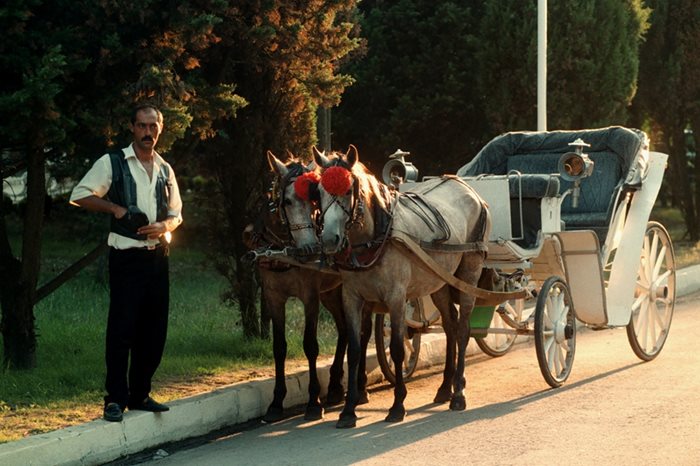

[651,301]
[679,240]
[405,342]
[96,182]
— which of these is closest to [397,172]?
[405,342]

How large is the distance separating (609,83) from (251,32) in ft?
40.2

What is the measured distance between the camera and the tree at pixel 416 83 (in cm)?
2291

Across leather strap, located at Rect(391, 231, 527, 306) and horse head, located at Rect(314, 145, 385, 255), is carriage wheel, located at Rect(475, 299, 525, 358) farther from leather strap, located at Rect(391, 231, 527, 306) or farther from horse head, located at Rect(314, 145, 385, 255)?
horse head, located at Rect(314, 145, 385, 255)

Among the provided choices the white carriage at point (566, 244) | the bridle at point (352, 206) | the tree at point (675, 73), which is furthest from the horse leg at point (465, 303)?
the tree at point (675, 73)

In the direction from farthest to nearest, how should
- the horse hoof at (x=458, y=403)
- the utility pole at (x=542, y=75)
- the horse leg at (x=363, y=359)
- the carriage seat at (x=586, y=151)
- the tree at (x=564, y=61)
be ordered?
the tree at (x=564, y=61) < the utility pole at (x=542, y=75) < the carriage seat at (x=586, y=151) < the horse leg at (x=363, y=359) < the horse hoof at (x=458, y=403)

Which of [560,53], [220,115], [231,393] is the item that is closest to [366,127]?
[560,53]

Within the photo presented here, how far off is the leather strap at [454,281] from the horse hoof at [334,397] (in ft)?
4.00

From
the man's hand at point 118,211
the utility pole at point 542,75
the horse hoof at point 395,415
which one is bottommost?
the horse hoof at point 395,415

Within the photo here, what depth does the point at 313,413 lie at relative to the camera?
933cm

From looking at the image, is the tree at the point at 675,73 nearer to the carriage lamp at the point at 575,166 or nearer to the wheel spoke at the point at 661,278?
the wheel spoke at the point at 661,278

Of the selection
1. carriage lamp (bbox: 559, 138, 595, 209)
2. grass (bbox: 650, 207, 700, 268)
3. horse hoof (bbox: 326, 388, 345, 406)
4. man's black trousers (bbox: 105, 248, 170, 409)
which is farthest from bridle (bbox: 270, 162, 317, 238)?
grass (bbox: 650, 207, 700, 268)

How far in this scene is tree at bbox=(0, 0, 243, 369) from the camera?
9.40m

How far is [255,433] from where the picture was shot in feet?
29.2

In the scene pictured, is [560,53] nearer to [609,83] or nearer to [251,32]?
[609,83]
